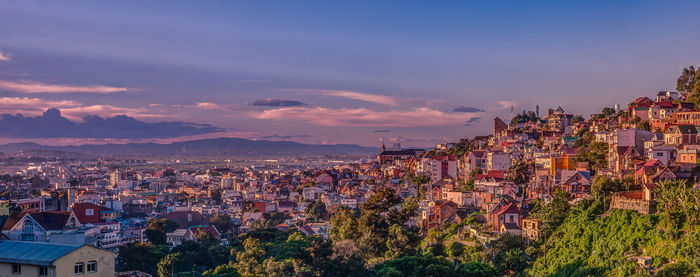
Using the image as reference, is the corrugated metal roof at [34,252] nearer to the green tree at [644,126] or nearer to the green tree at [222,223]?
the green tree at [644,126]

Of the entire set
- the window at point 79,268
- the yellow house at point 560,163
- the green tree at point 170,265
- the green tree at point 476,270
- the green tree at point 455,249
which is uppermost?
the yellow house at point 560,163

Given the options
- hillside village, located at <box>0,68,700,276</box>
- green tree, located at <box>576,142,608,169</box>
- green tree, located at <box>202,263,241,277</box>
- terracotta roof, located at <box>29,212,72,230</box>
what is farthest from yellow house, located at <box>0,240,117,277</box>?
green tree, located at <box>576,142,608,169</box>

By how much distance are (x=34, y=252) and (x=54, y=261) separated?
3.39 feet

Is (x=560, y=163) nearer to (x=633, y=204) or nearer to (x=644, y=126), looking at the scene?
(x=644, y=126)

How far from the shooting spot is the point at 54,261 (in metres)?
12.6

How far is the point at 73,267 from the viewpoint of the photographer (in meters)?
13.0

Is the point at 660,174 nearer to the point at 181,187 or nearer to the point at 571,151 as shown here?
the point at 571,151

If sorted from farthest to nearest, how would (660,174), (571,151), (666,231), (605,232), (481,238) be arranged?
(571,151), (481,238), (660,174), (605,232), (666,231)

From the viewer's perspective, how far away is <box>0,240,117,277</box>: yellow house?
12.7 meters

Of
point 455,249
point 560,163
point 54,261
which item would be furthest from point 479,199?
point 54,261

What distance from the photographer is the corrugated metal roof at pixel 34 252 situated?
1280cm

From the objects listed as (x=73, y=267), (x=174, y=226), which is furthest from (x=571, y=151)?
(x=73, y=267)

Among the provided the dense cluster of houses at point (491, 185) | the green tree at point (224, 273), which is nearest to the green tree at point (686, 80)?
the dense cluster of houses at point (491, 185)

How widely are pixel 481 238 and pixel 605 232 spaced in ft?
20.9
